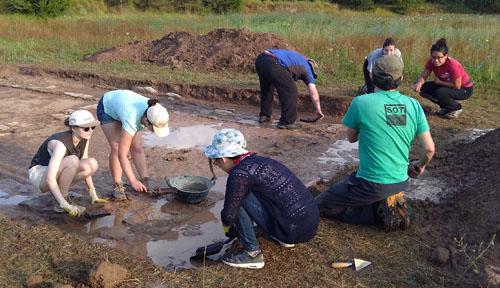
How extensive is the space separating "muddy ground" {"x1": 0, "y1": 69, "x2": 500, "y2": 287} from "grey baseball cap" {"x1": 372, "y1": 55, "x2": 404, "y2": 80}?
1.37 m

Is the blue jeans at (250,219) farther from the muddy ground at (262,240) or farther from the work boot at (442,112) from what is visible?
the work boot at (442,112)

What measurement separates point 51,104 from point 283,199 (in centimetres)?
663

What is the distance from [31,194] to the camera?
5.27 metres

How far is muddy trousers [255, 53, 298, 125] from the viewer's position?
7.54 meters

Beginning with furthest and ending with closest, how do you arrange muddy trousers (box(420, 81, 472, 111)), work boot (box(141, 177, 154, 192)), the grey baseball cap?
1. muddy trousers (box(420, 81, 472, 111))
2. work boot (box(141, 177, 154, 192))
3. the grey baseball cap

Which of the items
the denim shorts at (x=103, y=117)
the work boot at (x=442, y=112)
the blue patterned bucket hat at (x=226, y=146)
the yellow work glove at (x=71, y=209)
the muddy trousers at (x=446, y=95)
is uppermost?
the blue patterned bucket hat at (x=226, y=146)

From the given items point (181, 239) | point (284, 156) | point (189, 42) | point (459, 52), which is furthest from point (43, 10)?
point (181, 239)

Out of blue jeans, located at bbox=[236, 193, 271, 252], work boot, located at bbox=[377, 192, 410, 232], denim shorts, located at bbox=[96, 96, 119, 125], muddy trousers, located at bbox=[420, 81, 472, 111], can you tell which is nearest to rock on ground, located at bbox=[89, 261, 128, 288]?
blue jeans, located at bbox=[236, 193, 271, 252]

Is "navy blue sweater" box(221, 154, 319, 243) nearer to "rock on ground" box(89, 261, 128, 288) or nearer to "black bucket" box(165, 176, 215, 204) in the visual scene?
"rock on ground" box(89, 261, 128, 288)

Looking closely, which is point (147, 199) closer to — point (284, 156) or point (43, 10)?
point (284, 156)

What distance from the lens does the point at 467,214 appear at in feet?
15.2

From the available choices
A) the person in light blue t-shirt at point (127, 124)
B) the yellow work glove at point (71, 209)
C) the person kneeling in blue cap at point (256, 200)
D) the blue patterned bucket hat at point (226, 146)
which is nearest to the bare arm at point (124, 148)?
the person in light blue t-shirt at point (127, 124)

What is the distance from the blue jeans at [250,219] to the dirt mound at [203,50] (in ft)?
28.4

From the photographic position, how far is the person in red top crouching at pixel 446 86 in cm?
802
